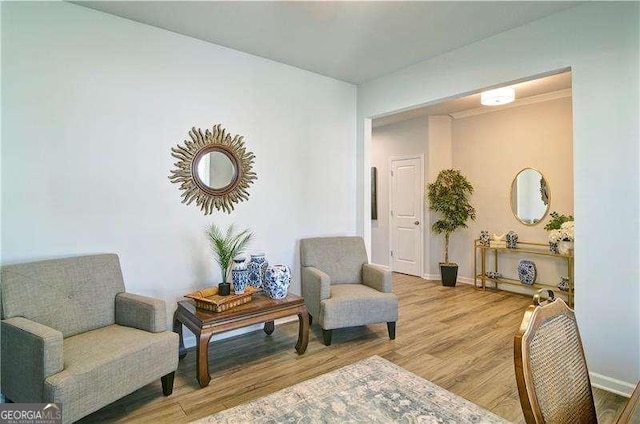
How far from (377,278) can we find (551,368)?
227 centimetres

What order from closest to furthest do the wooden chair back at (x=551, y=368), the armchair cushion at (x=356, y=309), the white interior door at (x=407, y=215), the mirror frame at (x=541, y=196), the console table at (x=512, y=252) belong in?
the wooden chair back at (x=551, y=368) → the armchair cushion at (x=356, y=309) → the console table at (x=512, y=252) → the mirror frame at (x=541, y=196) → the white interior door at (x=407, y=215)

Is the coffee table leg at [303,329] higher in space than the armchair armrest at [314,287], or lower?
lower

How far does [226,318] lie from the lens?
2334 mm

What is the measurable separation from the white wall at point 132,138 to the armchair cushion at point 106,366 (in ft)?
2.36

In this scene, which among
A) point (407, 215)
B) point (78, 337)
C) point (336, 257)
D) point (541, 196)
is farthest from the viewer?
point (407, 215)

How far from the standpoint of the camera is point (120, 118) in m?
2.57

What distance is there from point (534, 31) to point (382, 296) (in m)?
2.49

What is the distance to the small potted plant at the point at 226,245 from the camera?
2703 mm

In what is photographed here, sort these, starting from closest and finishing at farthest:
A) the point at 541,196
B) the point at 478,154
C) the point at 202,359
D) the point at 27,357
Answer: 1. the point at 27,357
2. the point at 202,359
3. the point at 541,196
4. the point at 478,154

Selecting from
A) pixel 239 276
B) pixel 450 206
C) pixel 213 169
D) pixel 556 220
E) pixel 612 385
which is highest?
pixel 213 169

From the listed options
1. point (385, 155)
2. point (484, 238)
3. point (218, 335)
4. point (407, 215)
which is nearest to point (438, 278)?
point (484, 238)

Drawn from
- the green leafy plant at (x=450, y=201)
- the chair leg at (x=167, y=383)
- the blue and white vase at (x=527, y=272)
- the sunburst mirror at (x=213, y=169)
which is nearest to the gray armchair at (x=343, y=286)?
the sunburst mirror at (x=213, y=169)

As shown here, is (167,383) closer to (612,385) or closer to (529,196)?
(612,385)

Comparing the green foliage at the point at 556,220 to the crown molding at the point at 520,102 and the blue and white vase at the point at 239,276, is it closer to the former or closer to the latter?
the crown molding at the point at 520,102
